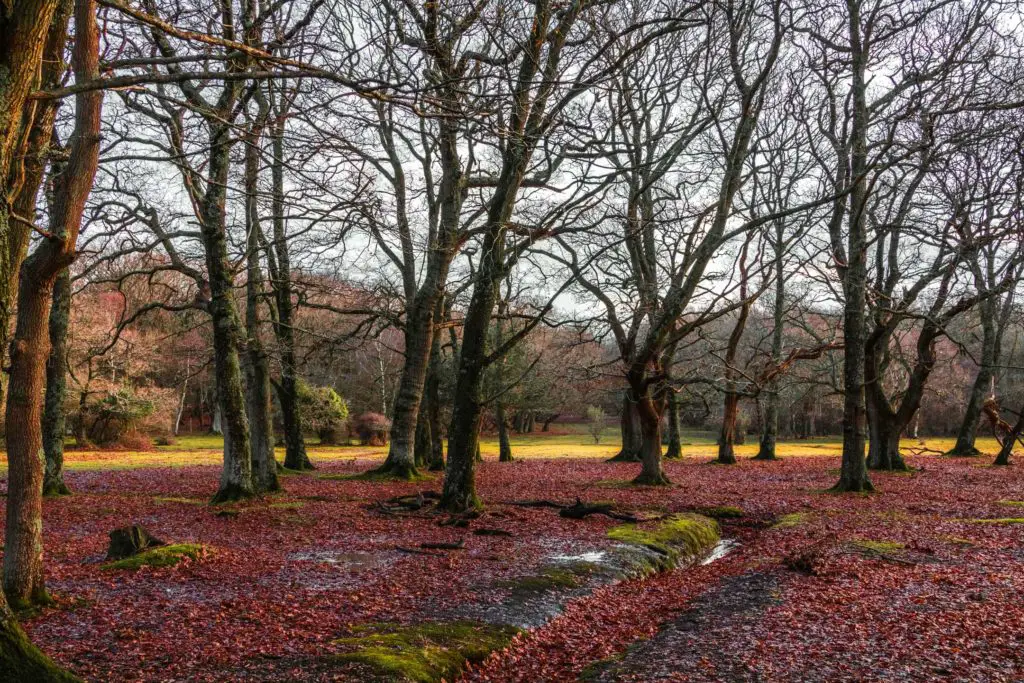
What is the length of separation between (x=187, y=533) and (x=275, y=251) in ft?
35.6

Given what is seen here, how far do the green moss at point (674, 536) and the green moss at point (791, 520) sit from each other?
3.94ft

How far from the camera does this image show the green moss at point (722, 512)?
15.4 m

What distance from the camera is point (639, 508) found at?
1558 centimetres

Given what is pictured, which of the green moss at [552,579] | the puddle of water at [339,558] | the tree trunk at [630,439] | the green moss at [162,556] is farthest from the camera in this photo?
the tree trunk at [630,439]

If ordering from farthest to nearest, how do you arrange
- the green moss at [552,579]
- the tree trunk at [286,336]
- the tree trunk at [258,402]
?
the tree trunk at [286,336] → the tree trunk at [258,402] → the green moss at [552,579]

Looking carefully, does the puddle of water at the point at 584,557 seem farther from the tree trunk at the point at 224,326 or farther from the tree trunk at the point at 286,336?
the tree trunk at the point at 286,336

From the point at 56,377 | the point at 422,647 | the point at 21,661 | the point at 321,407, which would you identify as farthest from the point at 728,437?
the point at 21,661

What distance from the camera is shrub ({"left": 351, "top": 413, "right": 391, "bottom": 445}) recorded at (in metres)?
44.9

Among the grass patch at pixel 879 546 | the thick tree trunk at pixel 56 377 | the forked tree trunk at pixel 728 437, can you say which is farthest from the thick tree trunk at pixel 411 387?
the forked tree trunk at pixel 728 437

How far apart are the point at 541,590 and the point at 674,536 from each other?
4580 mm

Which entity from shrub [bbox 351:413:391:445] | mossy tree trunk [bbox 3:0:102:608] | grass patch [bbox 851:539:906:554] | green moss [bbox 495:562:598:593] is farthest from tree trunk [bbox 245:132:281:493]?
shrub [bbox 351:413:391:445]

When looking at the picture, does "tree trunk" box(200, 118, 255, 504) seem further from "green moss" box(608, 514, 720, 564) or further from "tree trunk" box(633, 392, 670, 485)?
"tree trunk" box(633, 392, 670, 485)

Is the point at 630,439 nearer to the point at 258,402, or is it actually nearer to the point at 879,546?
the point at 258,402

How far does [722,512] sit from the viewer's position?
15.6 m
